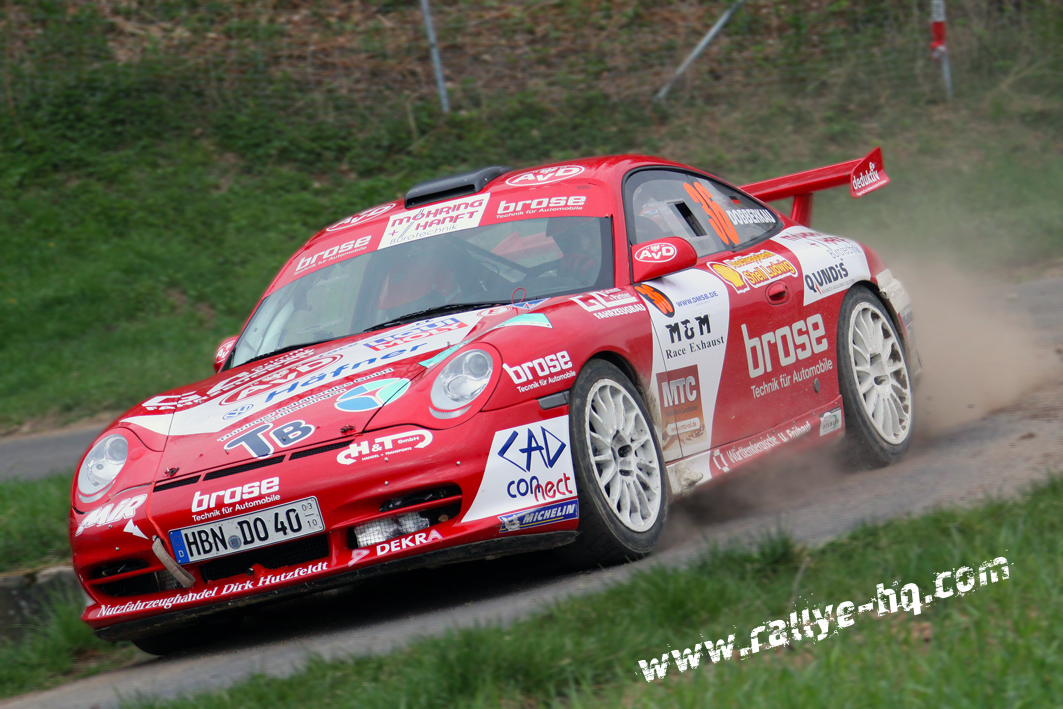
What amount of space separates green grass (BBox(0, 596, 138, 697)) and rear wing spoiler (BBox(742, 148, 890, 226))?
13.5 ft

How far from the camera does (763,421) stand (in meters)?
5.30

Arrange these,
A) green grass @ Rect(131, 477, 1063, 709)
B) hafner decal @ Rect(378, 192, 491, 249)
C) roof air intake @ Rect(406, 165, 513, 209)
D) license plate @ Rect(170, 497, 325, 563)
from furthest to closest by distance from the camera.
Answer: roof air intake @ Rect(406, 165, 513, 209) < hafner decal @ Rect(378, 192, 491, 249) < license plate @ Rect(170, 497, 325, 563) < green grass @ Rect(131, 477, 1063, 709)

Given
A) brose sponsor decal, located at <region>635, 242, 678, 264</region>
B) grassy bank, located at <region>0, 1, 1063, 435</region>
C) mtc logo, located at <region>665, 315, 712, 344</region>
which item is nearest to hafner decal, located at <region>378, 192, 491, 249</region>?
brose sponsor decal, located at <region>635, 242, 678, 264</region>

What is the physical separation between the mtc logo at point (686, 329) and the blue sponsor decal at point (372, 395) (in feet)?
3.92

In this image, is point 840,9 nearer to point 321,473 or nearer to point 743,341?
point 743,341

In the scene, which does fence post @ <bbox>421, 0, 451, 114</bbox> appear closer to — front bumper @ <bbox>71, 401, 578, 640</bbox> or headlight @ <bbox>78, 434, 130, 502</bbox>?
headlight @ <bbox>78, 434, 130, 502</bbox>

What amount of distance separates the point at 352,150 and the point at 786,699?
1284 cm

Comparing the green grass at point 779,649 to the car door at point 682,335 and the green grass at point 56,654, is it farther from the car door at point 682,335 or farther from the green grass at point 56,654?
the green grass at point 56,654

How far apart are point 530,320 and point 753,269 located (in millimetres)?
1594

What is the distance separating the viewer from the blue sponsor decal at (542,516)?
13.0 ft

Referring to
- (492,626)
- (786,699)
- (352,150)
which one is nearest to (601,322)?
(492,626)

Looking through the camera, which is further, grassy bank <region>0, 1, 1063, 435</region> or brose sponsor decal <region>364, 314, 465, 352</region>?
grassy bank <region>0, 1, 1063, 435</region>

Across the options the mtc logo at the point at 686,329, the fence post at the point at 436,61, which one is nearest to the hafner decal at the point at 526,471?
the mtc logo at the point at 686,329

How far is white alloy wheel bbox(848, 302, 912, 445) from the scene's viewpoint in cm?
586
